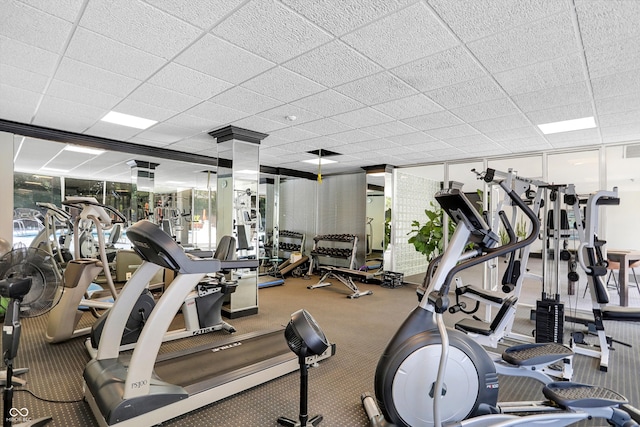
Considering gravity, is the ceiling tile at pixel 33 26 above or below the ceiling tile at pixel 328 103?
above

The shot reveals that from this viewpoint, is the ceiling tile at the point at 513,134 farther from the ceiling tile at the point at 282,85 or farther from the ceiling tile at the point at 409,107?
the ceiling tile at the point at 282,85

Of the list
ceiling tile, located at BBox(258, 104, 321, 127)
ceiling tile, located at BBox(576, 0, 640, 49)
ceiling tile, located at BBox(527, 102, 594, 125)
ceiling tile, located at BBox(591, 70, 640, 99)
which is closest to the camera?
ceiling tile, located at BBox(576, 0, 640, 49)

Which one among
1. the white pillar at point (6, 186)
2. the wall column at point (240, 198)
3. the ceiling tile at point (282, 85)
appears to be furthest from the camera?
the wall column at point (240, 198)

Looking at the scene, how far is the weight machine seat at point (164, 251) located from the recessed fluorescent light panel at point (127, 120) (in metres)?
2.66

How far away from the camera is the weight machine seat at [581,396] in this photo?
6.48 ft

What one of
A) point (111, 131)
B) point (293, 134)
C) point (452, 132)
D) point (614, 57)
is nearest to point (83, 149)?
point (111, 131)

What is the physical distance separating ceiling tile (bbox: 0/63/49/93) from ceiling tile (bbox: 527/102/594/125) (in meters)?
4.87

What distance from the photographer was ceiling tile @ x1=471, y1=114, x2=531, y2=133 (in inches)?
151

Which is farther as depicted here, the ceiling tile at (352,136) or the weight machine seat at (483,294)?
the ceiling tile at (352,136)

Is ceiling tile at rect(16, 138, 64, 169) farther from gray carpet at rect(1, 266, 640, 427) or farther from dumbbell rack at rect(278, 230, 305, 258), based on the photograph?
dumbbell rack at rect(278, 230, 305, 258)

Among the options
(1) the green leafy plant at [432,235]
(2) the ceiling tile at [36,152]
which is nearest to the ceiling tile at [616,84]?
(1) the green leafy plant at [432,235]

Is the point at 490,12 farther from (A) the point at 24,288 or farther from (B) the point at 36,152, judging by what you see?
(B) the point at 36,152

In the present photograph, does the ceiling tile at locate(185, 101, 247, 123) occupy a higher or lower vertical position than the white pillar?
higher

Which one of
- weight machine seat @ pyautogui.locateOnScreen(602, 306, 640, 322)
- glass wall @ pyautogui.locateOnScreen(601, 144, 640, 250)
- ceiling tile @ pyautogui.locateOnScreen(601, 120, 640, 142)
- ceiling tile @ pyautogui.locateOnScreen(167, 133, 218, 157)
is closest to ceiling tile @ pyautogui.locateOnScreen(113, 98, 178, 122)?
ceiling tile @ pyautogui.locateOnScreen(167, 133, 218, 157)
